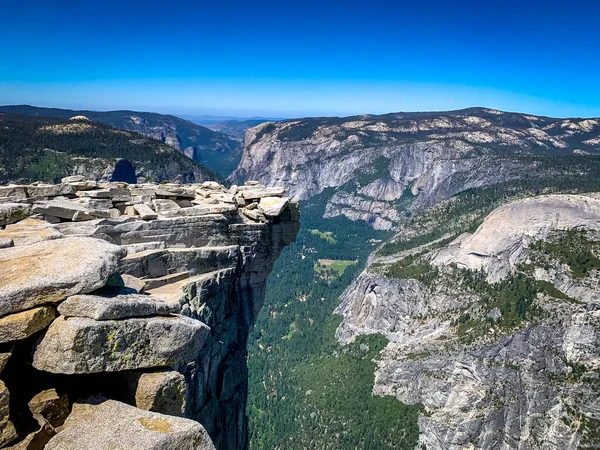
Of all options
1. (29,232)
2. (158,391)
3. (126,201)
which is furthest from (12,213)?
(158,391)

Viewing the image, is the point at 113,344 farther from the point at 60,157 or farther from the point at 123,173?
the point at 60,157

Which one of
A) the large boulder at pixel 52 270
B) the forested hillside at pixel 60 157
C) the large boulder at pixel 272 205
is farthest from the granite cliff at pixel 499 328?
the large boulder at pixel 52 270

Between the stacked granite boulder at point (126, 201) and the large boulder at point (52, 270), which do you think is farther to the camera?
the stacked granite boulder at point (126, 201)

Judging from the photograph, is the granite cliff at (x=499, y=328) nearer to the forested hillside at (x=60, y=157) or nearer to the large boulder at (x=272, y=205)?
the large boulder at (x=272, y=205)

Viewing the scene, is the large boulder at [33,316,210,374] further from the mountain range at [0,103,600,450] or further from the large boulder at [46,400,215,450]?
the mountain range at [0,103,600,450]

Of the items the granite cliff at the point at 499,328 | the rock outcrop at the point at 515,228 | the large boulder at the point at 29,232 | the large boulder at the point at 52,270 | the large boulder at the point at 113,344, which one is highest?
the large boulder at the point at 52,270

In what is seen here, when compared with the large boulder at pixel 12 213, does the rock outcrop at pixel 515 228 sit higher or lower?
lower

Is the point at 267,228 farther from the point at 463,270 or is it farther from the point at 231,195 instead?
the point at 463,270

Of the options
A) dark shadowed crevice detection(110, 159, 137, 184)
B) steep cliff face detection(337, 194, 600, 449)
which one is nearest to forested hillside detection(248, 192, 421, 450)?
steep cliff face detection(337, 194, 600, 449)
